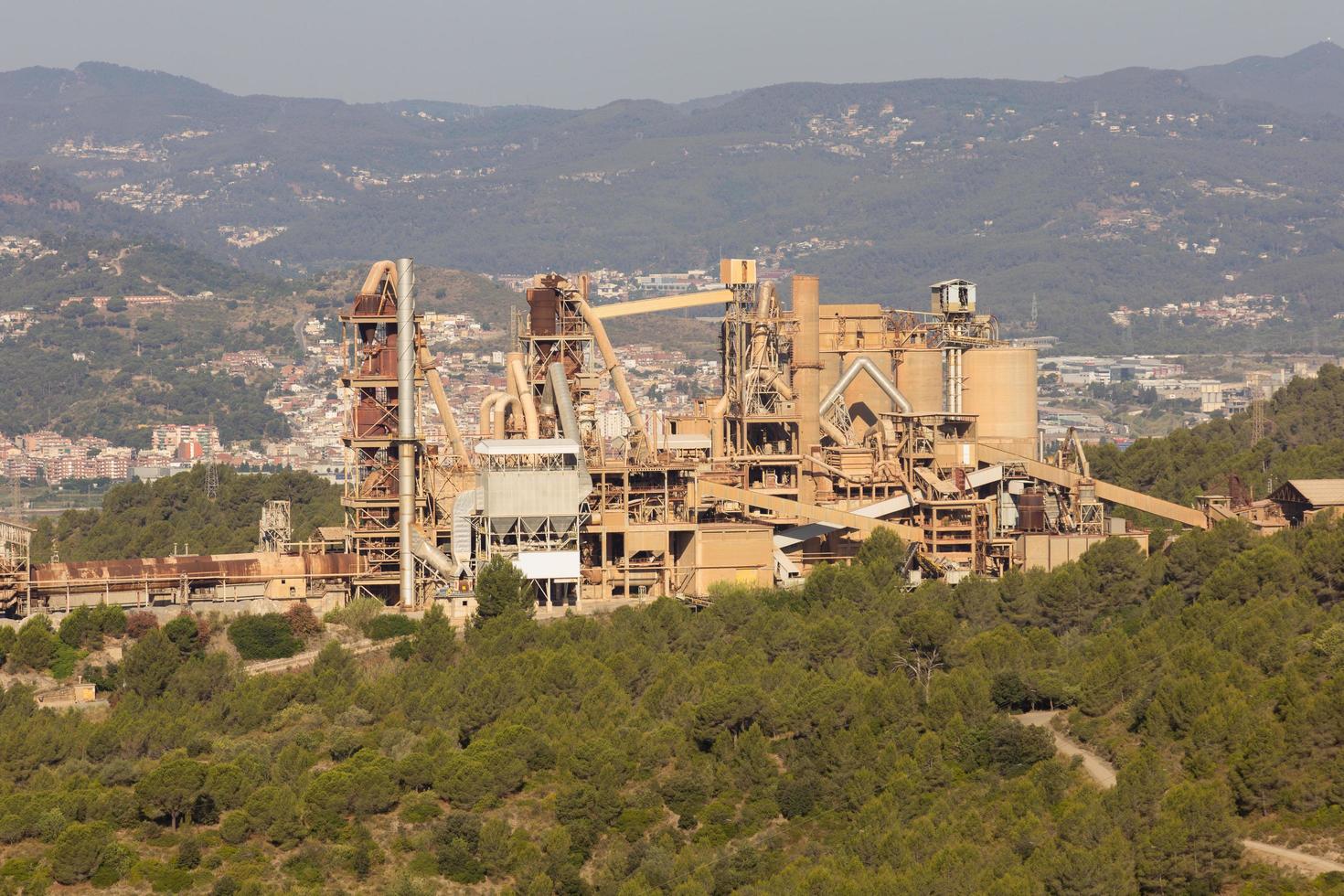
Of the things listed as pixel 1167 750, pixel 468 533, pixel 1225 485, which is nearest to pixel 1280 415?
pixel 1225 485

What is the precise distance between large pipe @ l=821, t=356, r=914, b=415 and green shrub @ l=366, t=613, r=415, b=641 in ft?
77.6

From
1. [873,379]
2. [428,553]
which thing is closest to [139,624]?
[428,553]

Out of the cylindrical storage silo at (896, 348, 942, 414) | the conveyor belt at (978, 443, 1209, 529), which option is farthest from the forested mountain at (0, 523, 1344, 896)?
the cylindrical storage silo at (896, 348, 942, 414)

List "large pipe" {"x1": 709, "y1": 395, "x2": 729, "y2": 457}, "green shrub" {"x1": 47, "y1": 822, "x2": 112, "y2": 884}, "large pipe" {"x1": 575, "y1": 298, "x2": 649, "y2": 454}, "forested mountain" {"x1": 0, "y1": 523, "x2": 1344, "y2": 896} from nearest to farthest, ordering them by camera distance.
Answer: "forested mountain" {"x1": 0, "y1": 523, "x2": 1344, "y2": 896} → "green shrub" {"x1": 47, "y1": 822, "x2": 112, "y2": 884} → "large pipe" {"x1": 575, "y1": 298, "x2": 649, "y2": 454} → "large pipe" {"x1": 709, "y1": 395, "x2": 729, "y2": 457}

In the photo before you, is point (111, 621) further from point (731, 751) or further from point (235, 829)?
point (731, 751)

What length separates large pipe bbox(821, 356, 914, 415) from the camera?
108312mm

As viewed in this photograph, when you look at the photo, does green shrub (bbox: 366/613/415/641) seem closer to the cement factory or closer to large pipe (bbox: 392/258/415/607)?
the cement factory

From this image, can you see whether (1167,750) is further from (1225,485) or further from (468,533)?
(1225,485)

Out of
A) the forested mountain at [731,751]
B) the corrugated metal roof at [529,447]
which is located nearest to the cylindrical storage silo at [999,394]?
the forested mountain at [731,751]

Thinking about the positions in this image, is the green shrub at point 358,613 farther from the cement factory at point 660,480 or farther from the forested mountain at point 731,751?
the forested mountain at point 731,751

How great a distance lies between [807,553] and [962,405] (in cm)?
1268

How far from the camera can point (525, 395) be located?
328 ft

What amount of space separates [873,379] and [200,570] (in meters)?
31.0

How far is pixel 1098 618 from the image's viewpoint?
92250 mm
